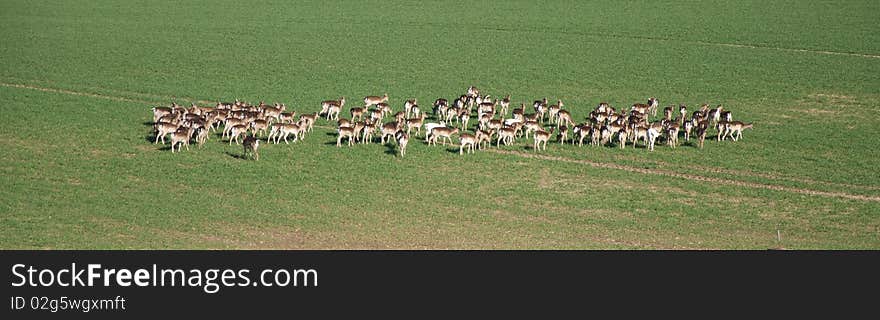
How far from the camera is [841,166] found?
38750mm

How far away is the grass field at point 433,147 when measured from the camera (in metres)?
29.6

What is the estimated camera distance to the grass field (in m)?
29.6

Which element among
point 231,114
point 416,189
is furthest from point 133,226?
point 231,114

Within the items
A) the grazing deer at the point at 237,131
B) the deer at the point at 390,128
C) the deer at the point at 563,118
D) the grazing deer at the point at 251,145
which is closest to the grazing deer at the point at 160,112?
the grazing deer at the point at 237,131

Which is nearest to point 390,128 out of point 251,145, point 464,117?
point 464,117

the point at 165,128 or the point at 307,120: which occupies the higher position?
the point at 307,120

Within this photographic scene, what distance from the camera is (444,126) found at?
40.0m

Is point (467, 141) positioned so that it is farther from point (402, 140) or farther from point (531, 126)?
point (531, 126)

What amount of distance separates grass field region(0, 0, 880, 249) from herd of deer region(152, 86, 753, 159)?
0.73 metres

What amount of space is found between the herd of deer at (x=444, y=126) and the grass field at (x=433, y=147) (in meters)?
0.73

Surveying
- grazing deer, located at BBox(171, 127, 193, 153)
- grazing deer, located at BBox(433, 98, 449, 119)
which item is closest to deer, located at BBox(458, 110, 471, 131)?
grazing deer, located at BBox(433, 98, 449, 119)

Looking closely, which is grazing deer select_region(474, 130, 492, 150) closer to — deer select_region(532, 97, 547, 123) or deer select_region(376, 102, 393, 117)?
deer select_region(376, 102, 393, 117)

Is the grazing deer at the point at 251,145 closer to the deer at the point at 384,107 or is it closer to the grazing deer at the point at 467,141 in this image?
the grazing deer at the point at 467,141

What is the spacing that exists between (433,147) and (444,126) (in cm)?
99
